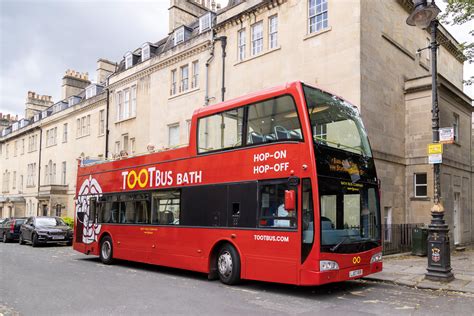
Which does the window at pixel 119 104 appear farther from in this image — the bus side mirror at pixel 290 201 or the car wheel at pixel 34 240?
the bus side mirror at pixel 290 201

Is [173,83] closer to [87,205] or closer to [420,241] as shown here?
[87,205]

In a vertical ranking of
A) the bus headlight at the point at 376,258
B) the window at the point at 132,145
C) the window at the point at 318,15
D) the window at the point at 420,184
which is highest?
the window at the point at 318,15

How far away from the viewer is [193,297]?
8312 millimetres

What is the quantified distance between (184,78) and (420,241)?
50.3 ft

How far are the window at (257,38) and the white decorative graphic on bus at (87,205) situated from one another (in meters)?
9.42

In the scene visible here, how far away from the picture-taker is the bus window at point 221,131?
9.97 meters

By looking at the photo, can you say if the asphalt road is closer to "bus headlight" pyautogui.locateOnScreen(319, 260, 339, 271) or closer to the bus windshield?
"bus headlight" pyautogui.locateOnScreen(319, 260, 339, 271)

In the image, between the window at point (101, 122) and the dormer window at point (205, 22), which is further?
the window at point (101, 122)

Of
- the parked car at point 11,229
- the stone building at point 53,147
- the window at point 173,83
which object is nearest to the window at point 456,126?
the window at point 173,83

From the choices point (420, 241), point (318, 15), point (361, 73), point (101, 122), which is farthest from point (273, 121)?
point (101, 122)

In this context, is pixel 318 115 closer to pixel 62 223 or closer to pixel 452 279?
pixel 452 279

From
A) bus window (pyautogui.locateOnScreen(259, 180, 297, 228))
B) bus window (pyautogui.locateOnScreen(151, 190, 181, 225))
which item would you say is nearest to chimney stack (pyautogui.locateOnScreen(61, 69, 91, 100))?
bus window (pyautogui.locateOnScreen(151, 190, 181, 225))

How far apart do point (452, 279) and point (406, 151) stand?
29.1 ft

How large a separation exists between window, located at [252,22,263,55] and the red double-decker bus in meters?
9.18
